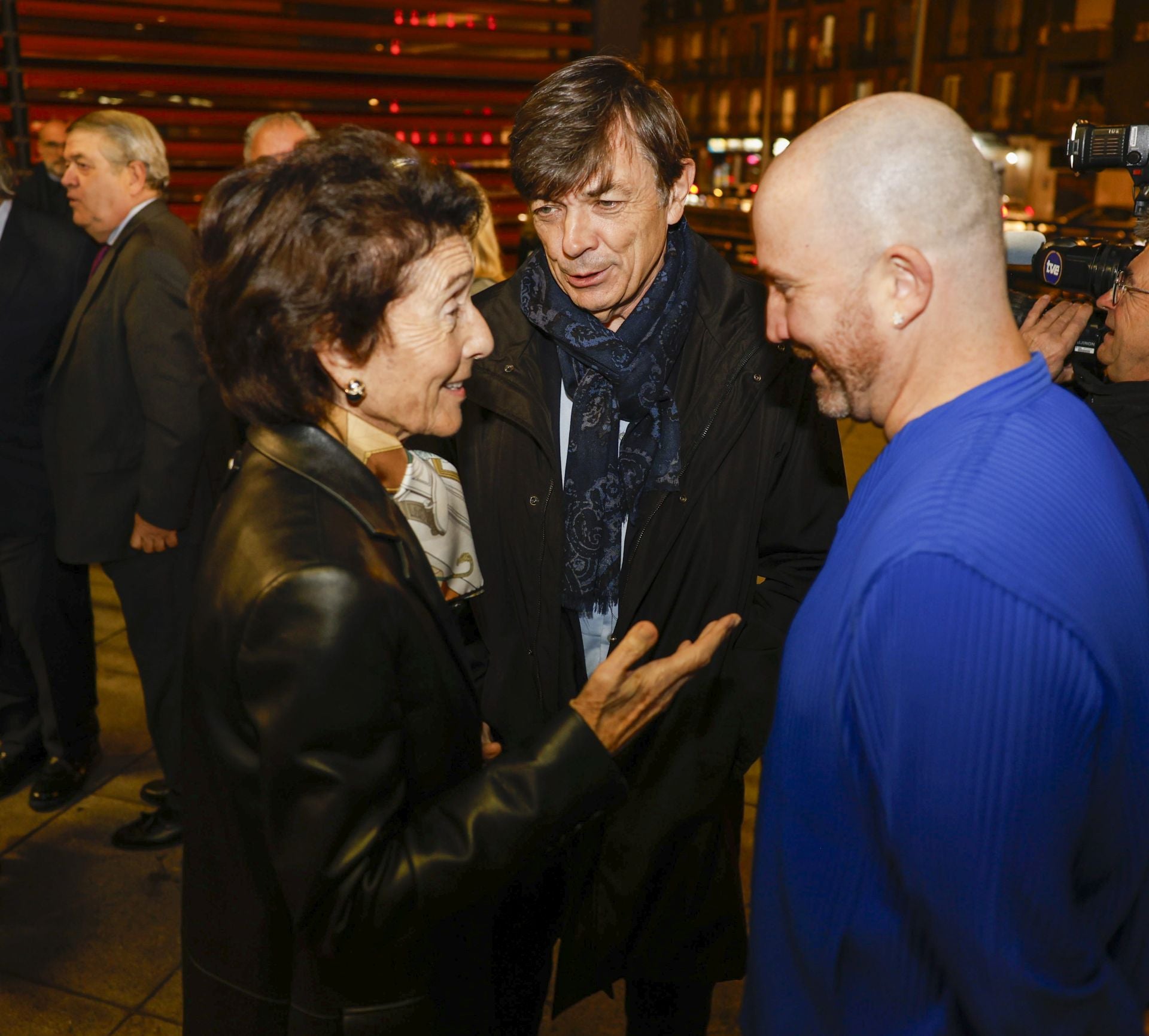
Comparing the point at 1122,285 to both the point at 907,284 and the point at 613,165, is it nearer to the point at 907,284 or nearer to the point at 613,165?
the point at 613,165

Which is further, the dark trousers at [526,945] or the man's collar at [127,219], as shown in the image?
the man's collar at [127,219]

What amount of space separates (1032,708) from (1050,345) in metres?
1.61

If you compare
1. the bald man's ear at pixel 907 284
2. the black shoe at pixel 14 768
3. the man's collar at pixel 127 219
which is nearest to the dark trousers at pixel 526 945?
the bald man's ear at pixel 907 284

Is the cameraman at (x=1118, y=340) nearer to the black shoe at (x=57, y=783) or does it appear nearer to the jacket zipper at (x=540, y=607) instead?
the jacket zipper at (x=540, y=607)

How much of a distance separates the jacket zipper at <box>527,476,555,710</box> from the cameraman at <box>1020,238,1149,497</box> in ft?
3.87

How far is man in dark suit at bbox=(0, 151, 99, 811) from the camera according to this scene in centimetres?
Answer: 355

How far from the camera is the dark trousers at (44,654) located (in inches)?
145

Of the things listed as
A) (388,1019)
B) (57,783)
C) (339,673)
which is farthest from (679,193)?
(57,783)

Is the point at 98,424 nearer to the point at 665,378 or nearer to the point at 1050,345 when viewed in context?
the point at 665,378

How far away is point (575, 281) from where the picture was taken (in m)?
2.10

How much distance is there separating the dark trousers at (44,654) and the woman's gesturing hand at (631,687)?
2.85 metres

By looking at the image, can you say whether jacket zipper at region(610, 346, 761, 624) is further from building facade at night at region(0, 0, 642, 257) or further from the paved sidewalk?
building facade at night at region(0, 0, 642, 257)

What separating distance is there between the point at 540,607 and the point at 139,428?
203 cm

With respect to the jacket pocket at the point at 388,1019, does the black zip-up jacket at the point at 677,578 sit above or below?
above
